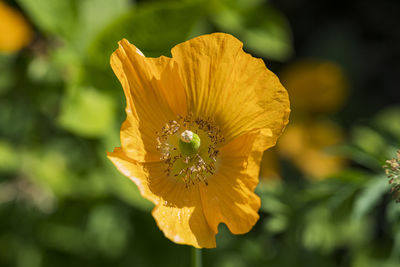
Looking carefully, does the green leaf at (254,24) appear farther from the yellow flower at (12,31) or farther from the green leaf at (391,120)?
the yellow flower at (12,31)

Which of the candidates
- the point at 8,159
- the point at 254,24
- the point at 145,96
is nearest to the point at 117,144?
the point at 8,159

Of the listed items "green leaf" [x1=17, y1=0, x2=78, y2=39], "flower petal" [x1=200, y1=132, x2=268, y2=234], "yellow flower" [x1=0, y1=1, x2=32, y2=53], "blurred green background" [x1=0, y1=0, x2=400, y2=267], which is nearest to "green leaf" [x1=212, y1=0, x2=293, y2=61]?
"blurred green background" [x1=0, y1=0, x2=400, y2=267]

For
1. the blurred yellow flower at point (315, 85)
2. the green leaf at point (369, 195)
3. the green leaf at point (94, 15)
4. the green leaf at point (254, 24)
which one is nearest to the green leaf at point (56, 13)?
the green leaf at point (94, 15)

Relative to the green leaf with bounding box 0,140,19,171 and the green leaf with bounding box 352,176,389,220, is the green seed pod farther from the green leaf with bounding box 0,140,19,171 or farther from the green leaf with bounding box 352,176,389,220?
the green leaf with bounding box 0,140,19,171

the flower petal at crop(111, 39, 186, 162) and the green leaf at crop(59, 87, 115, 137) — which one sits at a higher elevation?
the flower petal at crop(111, 39, 186, 162)

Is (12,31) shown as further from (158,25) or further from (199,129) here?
(199,129)
